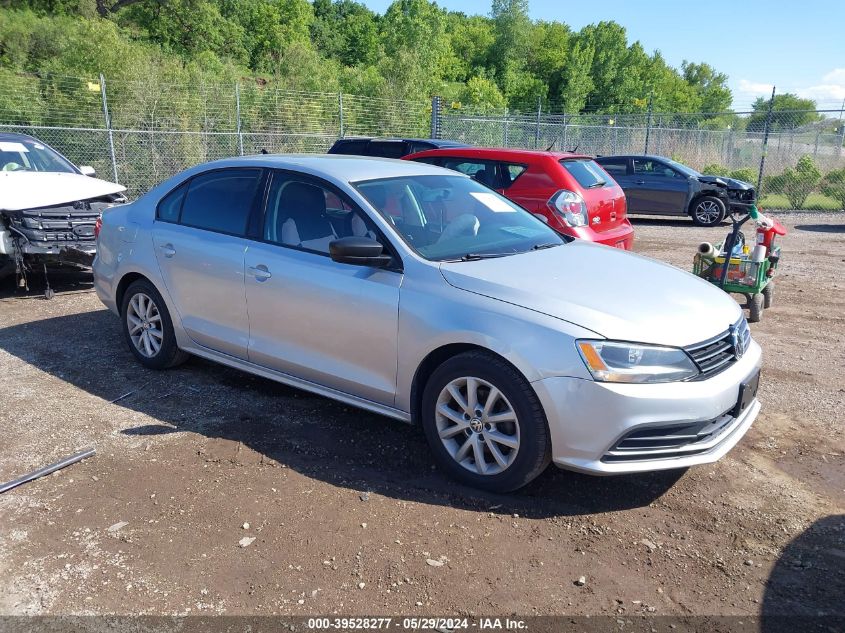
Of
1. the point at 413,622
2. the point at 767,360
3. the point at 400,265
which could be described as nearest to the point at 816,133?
the point at 767,360

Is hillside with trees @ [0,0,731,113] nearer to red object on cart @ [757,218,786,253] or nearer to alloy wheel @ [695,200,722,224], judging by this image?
alloy wheel @ [695,200,722,224]

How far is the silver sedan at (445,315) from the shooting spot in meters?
3.32

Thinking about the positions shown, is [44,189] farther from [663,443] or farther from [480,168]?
[663,443]

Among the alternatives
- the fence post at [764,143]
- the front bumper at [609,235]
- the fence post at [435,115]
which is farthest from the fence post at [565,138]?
the front bumper at [609,235]

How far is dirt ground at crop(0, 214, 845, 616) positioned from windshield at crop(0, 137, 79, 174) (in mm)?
4585

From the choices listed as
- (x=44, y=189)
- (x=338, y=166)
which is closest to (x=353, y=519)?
(x=338, y=166)

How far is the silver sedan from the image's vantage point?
3.32m

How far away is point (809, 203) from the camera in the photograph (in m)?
19.4

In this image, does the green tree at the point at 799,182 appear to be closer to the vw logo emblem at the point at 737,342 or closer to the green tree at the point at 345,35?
the vw logo emblem at the point at 737,342

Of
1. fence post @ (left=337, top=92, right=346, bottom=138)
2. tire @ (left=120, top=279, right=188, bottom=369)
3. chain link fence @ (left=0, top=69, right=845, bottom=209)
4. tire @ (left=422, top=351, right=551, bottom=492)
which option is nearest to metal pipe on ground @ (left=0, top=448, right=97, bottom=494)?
tire @ (left=120, top=279, right=188, bottom=369)

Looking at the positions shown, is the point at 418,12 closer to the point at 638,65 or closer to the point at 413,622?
the point at 638,65

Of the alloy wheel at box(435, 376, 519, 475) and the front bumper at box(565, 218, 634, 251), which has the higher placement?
the front bumper at box(565, 218, 634, 251)

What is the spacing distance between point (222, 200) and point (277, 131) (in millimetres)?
15815

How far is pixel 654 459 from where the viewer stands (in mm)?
3381
